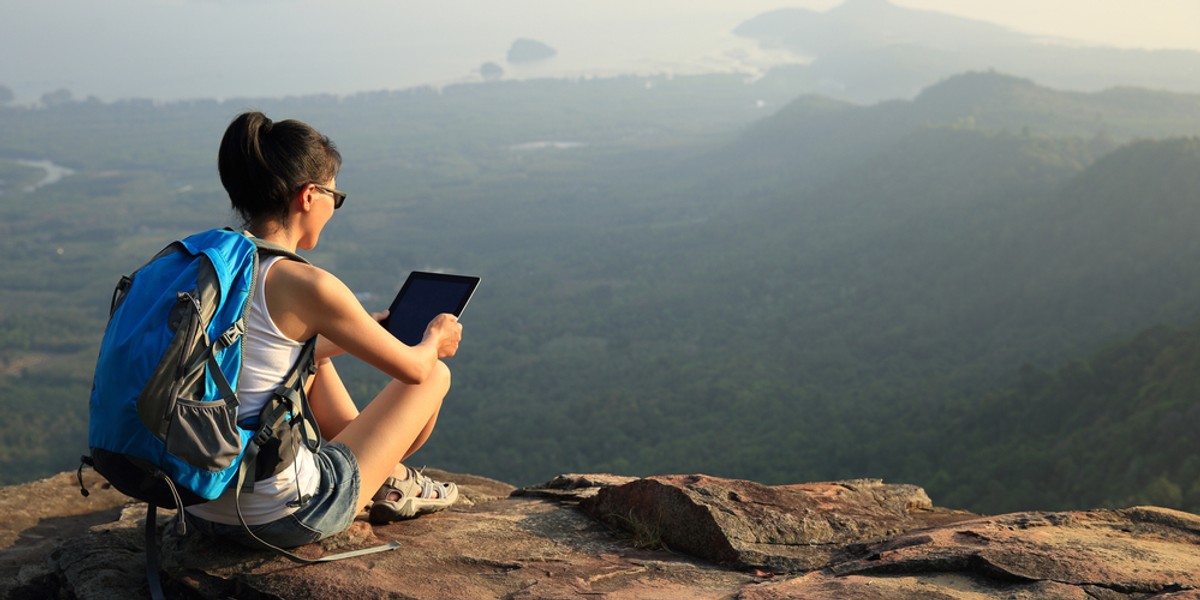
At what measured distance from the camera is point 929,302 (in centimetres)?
6575

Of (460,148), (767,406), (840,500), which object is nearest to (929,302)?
(767,406)

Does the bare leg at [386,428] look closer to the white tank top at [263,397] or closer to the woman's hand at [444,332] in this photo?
the woman's hand at [444,332]

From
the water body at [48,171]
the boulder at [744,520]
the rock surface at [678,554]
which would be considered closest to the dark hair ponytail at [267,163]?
the rock surface at [678,554]

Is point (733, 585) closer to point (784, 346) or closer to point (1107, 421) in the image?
point (1107, 421)

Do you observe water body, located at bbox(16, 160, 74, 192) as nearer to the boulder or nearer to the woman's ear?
Answer: the boulder

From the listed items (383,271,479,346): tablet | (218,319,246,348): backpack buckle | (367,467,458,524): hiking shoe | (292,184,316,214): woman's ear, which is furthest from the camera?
(367,467,458,524): hiking shoe

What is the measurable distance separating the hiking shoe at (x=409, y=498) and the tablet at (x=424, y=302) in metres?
0.83

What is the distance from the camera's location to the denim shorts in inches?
164

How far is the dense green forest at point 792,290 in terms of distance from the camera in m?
37.8

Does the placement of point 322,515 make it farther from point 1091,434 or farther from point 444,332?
point 1091,434

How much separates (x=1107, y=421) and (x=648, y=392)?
86.9 feet

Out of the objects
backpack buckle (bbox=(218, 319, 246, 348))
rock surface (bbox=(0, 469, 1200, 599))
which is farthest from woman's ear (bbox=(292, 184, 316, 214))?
rock surface (bbox=(0, 469, 1200, 599))

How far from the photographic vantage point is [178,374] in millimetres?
3469

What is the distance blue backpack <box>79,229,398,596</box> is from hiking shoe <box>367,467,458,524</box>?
3.98 ft
